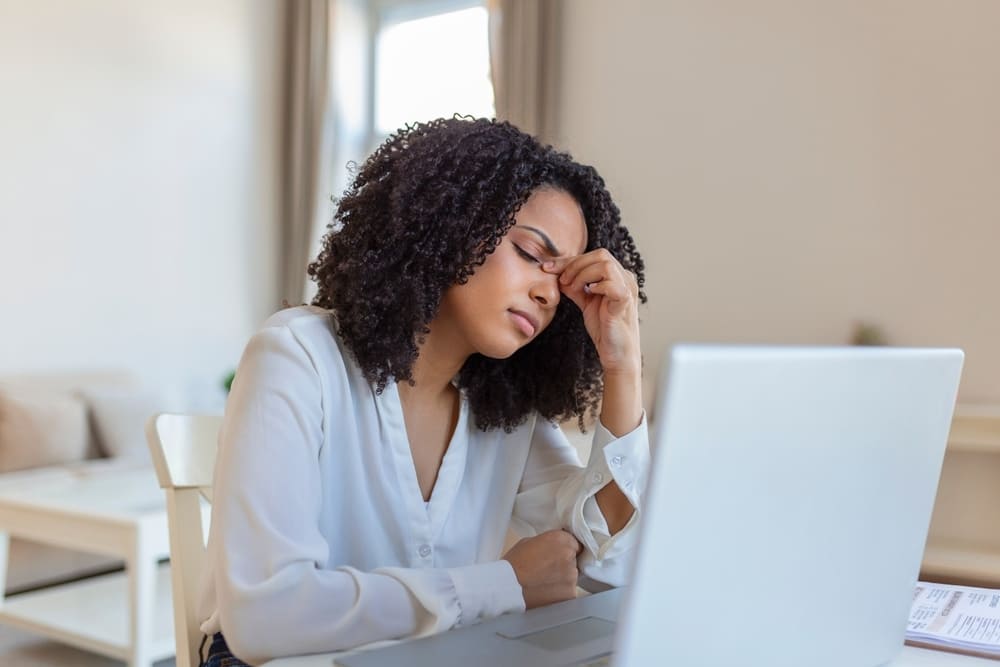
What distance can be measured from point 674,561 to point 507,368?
875mm

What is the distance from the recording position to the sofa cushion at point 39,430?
365 centimetres

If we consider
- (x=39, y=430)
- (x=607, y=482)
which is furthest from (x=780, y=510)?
(x=39, y=430)

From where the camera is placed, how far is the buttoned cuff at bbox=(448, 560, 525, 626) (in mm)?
986

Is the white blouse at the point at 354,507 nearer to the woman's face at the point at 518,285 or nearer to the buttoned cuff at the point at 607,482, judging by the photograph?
the buttoned cuff at the point at 607,482

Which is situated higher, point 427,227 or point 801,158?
point 801,158

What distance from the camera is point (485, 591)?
3.30 ft

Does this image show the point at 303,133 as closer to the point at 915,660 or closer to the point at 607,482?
the point at 607,482

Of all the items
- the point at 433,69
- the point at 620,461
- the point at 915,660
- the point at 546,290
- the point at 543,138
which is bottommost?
the point at 915,660

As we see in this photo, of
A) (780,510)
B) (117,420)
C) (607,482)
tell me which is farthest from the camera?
(117,420)

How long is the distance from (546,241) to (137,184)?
3.72 meters

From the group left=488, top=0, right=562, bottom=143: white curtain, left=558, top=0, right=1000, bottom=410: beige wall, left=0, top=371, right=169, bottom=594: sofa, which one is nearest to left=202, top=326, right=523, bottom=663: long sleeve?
left=0, top=371, right=169, bottom=594: sofa

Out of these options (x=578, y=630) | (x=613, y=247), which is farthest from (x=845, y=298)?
(x=578, y=630)

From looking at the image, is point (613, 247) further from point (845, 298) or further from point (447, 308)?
point (845, 298)

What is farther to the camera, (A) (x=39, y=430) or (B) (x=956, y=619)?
(A) (x=39, y=430)
